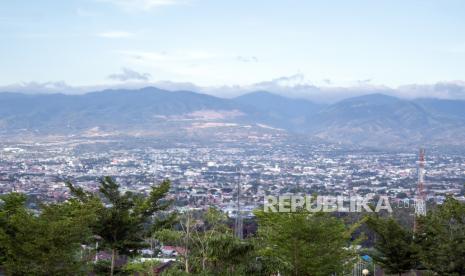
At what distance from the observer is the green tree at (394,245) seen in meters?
15.4

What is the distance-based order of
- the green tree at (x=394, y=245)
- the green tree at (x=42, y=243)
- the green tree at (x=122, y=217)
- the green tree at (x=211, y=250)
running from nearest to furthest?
the green tree at (x=42, y=243)
the green tree at (x=211, y=250)
the green tree at (x=122, y=217)
the green tree at (x=394, y=245)

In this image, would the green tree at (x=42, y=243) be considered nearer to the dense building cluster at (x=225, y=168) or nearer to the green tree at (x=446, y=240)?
the green tree at (x=446, y=240)

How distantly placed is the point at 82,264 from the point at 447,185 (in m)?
58.7

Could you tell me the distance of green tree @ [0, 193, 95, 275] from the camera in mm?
10633

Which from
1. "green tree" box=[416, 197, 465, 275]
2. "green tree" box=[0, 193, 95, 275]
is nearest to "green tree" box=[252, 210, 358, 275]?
"green tree" box=[416, 197, 465, 275]

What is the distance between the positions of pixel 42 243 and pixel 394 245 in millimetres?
8735

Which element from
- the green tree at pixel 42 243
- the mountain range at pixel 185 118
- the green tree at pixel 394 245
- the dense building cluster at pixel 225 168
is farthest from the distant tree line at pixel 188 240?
the mountain range at pixel 185 118

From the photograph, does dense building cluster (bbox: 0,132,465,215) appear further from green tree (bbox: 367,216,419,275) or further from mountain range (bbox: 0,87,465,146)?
mountain range (bbox: 0,87,465,146)

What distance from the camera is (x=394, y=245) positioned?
50.6 feet

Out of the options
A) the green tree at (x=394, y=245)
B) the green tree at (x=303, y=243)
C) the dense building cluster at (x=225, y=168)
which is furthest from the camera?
the dense building cluster at (x=225, y=168)

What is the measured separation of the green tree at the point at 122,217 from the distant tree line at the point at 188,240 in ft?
0.07

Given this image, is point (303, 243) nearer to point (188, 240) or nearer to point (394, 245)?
point (188, 240)

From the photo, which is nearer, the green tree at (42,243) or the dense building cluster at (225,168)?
the green tree at (42,243)

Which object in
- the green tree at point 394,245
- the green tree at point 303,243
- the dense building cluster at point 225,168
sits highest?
the green tree at point 303,243
